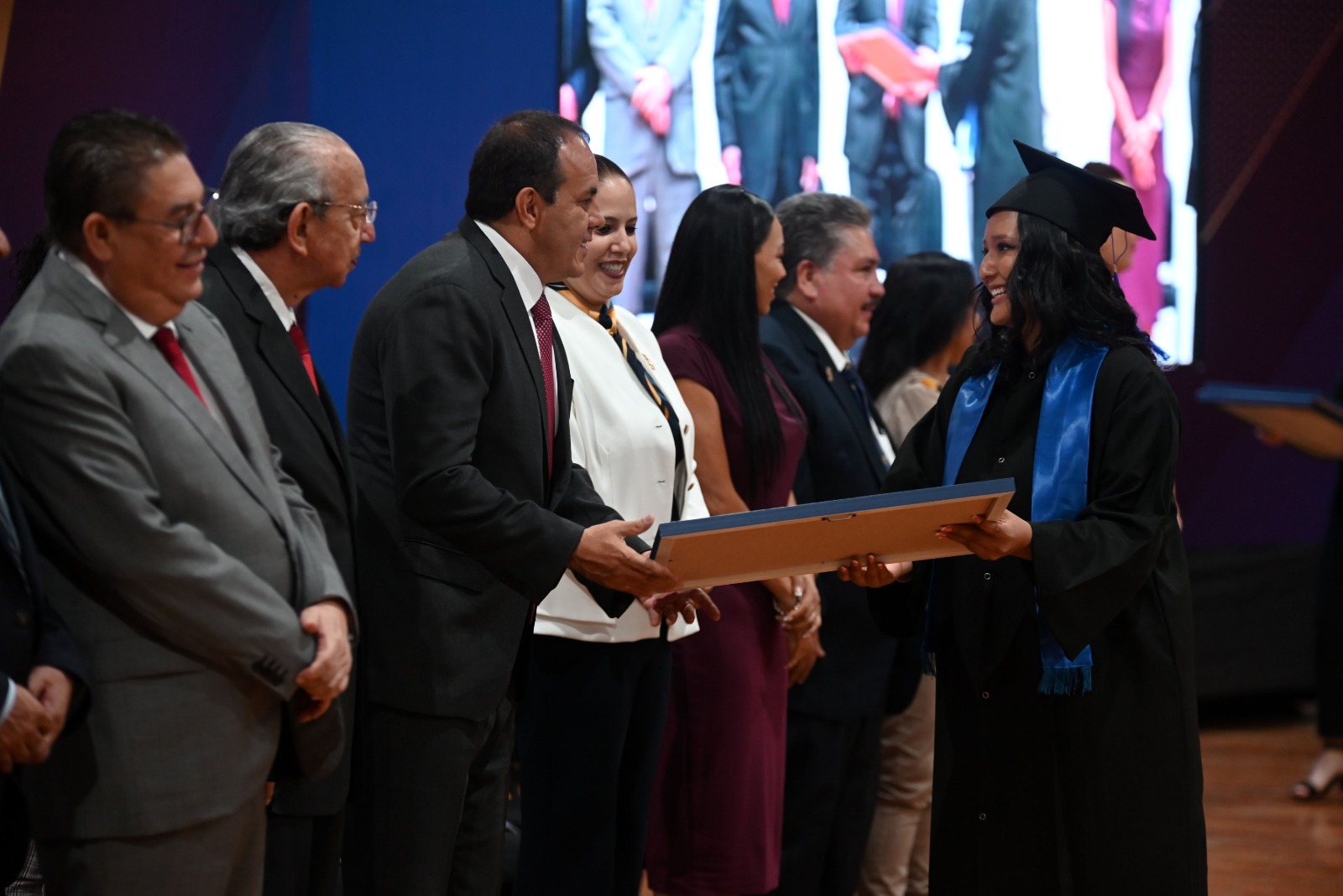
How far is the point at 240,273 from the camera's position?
2.06 meters

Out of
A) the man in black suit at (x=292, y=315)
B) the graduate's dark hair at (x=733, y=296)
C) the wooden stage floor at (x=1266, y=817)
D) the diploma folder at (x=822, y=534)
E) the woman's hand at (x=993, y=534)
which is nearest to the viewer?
the man in black suit at (x=292, y=315)

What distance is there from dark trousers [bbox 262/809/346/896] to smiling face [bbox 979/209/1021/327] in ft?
4.43

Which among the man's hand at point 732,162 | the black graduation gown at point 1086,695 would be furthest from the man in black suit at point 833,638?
the man's hand at point 732,162

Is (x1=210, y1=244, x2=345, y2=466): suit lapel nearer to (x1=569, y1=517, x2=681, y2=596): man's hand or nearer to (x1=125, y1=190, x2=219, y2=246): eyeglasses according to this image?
(x1=125, y1=190, x2=219, y2=246): eyeglasses

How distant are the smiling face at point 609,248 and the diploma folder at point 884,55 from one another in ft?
8.31

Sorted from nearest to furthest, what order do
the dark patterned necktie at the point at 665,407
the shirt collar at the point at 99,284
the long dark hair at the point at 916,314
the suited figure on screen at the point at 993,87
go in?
the shirt collar at the point at 99,284, the dark patterned necktie at the point at 665,407, the long dark hair at the point at 916,314, the suited figure on screen at the point at 993,87

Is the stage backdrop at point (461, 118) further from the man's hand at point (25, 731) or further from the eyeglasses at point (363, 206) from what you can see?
the man's hand at point (25, 731)

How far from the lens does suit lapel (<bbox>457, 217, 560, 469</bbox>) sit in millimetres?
2332

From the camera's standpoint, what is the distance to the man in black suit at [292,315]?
2020 millimetres

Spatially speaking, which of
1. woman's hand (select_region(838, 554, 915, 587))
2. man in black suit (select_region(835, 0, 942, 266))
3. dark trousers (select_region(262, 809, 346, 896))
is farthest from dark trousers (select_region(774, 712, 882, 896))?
man in black suit (select_region(835, 0, 942, 266))

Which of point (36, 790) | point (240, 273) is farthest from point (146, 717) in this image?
point (240, 273)

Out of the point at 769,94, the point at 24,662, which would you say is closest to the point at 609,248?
the point at 24,662

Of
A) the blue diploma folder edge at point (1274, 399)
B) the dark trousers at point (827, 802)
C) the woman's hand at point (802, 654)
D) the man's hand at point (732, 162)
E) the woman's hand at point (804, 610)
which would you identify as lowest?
the dark trousers at point (827, 802)

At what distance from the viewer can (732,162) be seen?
5.10 meters
